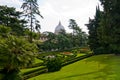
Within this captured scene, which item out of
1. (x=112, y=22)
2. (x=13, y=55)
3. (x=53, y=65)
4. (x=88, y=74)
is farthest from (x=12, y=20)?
(x=13, y=55)

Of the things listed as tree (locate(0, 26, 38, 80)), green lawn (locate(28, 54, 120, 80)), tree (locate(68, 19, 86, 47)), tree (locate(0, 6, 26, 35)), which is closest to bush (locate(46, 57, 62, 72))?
green lawn (locate(28, 54, 120, 80))

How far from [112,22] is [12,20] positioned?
60.7 ft

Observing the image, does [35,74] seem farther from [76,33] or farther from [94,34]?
[76,33]

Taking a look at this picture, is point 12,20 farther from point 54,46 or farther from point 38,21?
point 54,46

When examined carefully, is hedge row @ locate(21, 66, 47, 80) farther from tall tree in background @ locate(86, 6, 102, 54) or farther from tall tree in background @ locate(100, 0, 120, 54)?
tall tree in background @ locate(86, 6, 102, 54)

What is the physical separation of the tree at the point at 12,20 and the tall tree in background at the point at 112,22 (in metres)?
15.6

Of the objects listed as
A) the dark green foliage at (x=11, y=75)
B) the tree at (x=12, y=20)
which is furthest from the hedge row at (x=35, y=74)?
the tree at (x=12, y=20)

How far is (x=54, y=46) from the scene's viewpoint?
81125mm

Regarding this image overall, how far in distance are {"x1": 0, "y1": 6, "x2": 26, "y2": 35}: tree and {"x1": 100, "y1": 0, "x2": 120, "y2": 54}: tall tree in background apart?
51.3 ft

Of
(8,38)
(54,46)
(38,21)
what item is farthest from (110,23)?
(54,46)

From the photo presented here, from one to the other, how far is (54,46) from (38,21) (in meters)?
31.0

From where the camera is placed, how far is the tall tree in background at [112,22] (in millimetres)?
42500

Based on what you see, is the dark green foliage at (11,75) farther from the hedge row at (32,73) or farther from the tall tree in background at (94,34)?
the tall tree in background at (94,34)

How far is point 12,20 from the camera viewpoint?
1811 inches
